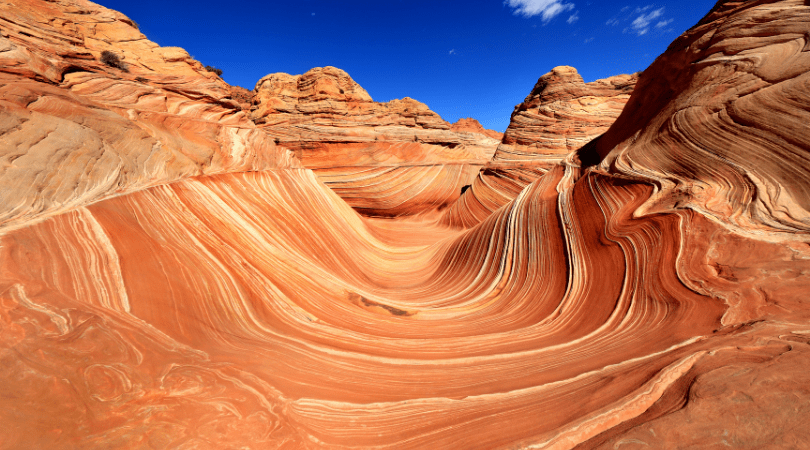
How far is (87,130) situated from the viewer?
3520 mm

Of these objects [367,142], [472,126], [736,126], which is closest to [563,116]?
[367,142]

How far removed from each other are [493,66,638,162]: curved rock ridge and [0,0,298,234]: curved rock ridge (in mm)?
7617

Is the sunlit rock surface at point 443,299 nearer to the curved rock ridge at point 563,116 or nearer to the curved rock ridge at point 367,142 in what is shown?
the curved rock ridge at point 563,116

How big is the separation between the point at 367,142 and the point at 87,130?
27.7 ft

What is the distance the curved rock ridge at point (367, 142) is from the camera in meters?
10.7

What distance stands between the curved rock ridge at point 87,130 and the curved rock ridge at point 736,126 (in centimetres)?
541

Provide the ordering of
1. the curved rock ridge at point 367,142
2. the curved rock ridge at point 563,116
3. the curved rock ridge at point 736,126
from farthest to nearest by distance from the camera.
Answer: the curved rock ridge at point 367,142 < the curved rock ridge at point 563,116 < the curved rock ridge at point 736,126

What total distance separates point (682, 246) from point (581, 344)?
1.13 metres

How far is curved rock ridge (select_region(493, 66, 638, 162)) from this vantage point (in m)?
10.1

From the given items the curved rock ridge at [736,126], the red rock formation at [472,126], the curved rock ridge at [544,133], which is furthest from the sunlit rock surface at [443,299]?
the red rock formation at [472,126]

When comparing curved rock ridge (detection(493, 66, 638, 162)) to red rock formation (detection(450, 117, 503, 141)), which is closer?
curved rock ridge (detection(493, 66, 638, 162))

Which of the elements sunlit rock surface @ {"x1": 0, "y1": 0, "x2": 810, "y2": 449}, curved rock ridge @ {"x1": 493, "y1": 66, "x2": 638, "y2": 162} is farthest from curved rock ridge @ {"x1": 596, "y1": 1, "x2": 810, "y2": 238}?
curved rock ridge @ {"x1": 493, "y1": 66, "x2": 638, "y2": 162}

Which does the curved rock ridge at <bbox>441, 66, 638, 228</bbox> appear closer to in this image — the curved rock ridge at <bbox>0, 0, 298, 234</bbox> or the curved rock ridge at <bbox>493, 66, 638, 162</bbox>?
the curved rock ridge at <bbox>493, 66, 638, 162</bbox>

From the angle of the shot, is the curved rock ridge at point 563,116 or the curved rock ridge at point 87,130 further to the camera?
the curved rock ridge at point 563,116
